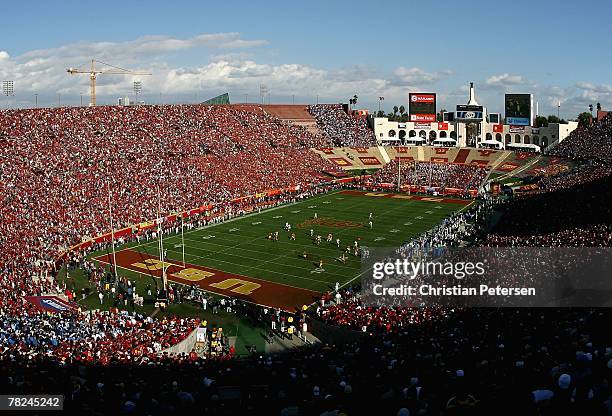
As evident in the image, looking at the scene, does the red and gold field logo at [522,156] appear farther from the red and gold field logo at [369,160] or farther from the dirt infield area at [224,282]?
the dirt infield area at [224,282]

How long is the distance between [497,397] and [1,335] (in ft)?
49.3

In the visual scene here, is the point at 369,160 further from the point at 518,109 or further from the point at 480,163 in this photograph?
the point at 518,109

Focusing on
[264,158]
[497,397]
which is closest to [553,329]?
[497,397]

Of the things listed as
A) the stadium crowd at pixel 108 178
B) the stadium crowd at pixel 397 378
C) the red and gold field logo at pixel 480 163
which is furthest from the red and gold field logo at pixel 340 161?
the stadium crowd at pixel 397 378

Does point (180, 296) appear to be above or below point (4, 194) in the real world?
below

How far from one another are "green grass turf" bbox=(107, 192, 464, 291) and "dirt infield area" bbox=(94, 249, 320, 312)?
0.76 metres

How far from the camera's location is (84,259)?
33.8 m

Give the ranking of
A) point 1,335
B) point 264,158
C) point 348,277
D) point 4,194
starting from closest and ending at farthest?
point 1,335
point 348,277
point 4,194
point 264,158

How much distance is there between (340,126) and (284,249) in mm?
52157

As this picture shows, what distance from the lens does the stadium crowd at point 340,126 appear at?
82.2 meters

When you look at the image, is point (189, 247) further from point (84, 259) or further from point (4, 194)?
point (4, 194)

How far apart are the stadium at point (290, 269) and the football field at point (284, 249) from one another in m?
0.20

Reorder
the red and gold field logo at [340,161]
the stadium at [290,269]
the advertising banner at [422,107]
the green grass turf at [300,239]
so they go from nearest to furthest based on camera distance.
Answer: the stadium at [290,269], the green grass turf at [300,239], the red and gold field logo at [340,161], the advertising banner at [422,107]

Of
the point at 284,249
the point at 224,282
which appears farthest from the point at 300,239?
the point at 224,282
